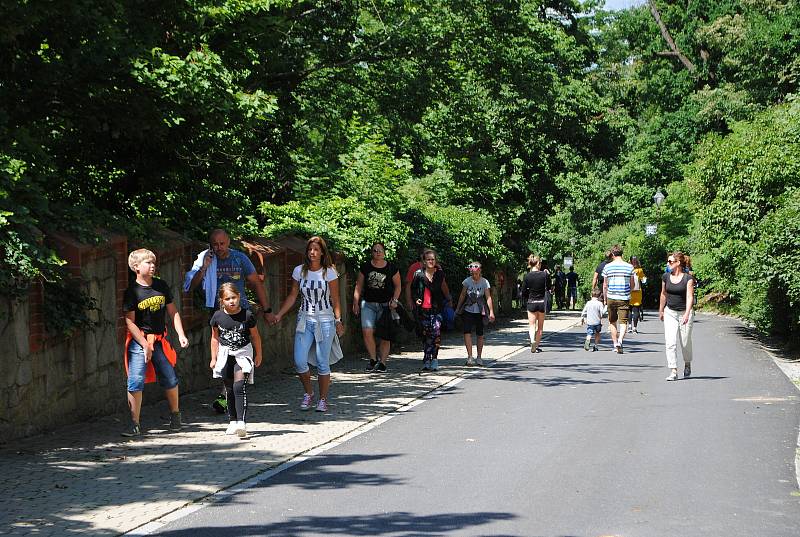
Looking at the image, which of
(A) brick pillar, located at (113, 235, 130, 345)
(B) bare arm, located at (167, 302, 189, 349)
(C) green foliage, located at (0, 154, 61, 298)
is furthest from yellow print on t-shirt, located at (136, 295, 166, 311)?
(A) brick pillar, located at (113, 235, 130, 345)

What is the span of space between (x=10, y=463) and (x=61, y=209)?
2.55m

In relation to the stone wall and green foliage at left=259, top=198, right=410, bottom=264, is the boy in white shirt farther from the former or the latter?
the stone wall

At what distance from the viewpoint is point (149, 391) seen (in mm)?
11273

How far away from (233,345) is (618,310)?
10.6m

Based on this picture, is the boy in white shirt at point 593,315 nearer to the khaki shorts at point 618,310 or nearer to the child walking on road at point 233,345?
the khaki shorts at point 618,310

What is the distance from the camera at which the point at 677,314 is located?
46.1 feet

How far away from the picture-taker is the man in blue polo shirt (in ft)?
61.2

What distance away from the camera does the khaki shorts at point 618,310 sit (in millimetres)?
18656

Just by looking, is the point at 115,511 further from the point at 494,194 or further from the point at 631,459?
the point at 494,194

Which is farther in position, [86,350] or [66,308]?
[86,350]

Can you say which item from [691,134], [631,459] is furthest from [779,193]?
[691,134]

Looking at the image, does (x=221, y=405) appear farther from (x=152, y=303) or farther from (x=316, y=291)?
(x=152, y=303)

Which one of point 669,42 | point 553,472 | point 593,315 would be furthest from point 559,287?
point 553,472

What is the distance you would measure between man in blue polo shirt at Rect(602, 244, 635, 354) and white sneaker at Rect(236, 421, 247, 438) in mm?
10452
